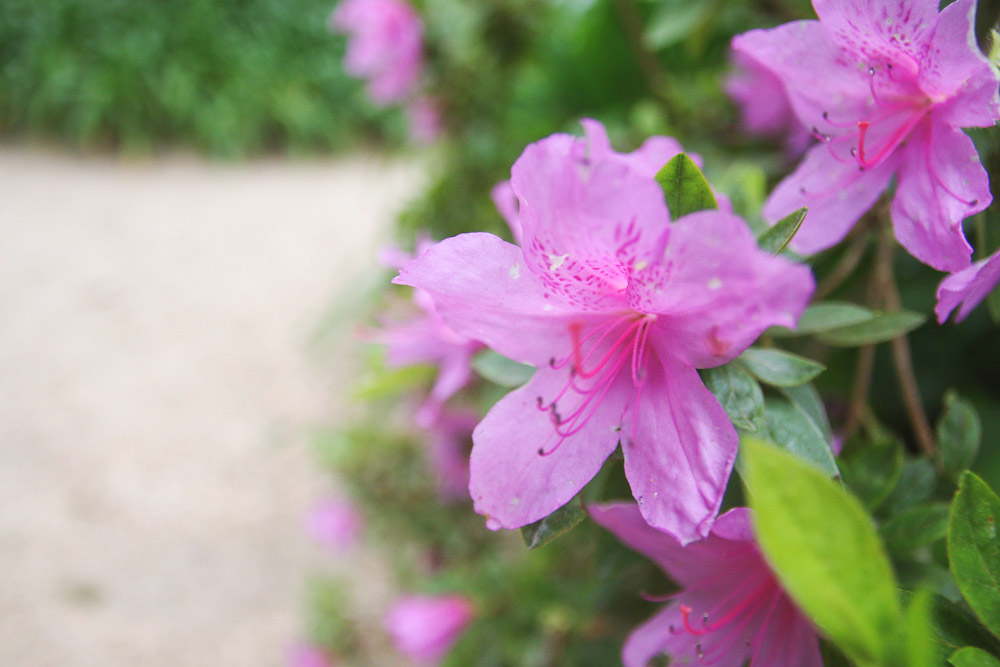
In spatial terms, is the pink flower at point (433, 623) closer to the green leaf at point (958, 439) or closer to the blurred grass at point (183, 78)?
the green leaf at point (958, 439)

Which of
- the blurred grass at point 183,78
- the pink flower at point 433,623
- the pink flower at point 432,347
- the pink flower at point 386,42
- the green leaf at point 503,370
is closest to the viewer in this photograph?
the green leaf at point 503,370

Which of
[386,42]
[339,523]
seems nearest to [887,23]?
[386,42]

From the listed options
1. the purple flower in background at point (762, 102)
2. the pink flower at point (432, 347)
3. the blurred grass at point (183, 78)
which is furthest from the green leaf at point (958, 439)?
the blurred grass at point (183, 78)

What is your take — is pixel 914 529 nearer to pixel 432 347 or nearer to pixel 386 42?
pixel 432 347

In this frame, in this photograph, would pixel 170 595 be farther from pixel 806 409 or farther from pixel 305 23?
pixel 305 23

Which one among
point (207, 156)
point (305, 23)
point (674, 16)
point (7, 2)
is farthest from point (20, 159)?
point (674, 16)

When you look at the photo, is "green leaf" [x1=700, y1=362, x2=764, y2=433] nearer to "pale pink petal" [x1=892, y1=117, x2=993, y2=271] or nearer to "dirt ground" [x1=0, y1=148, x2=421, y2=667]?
"pale pink petal" [x1=892, y1=117, x2=993, y2=271]
